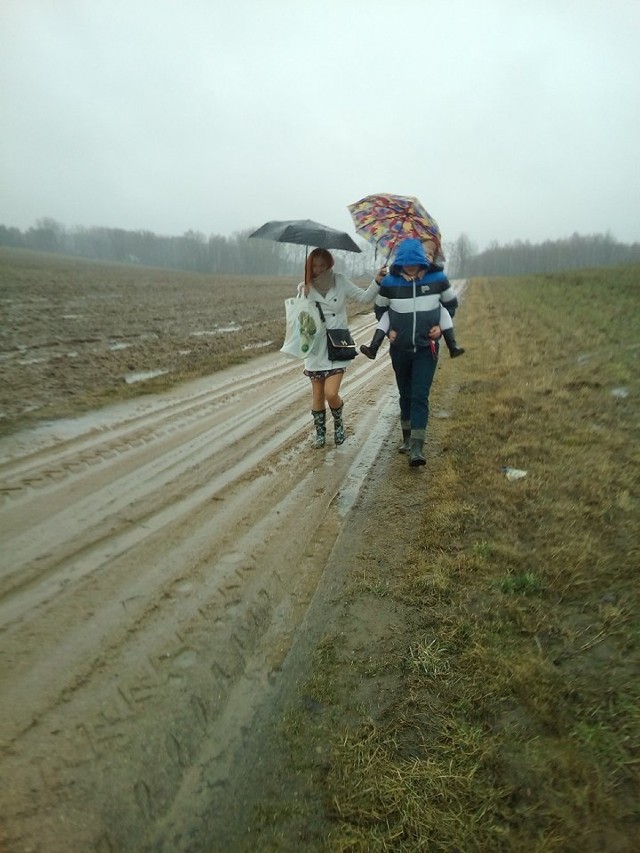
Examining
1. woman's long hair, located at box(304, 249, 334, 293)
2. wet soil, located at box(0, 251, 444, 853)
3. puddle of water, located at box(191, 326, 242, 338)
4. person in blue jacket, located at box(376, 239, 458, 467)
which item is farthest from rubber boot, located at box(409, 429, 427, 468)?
puddle of water, located at box(191, 326, 242, 338)

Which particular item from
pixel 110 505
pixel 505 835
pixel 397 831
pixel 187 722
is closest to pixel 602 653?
pixel 505 835

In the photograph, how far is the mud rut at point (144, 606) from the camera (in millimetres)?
1855

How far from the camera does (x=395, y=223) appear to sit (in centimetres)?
443

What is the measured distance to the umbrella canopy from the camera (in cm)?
428

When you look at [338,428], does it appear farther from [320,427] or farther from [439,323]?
[439,323]

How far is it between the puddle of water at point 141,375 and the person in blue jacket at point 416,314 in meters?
5.02

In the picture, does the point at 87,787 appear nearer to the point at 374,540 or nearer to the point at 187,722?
A: the point at 187,722

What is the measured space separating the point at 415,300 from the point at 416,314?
0.13 m

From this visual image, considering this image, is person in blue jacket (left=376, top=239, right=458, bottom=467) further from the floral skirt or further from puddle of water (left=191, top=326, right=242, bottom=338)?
puddle of water (left=191, top=326, right=242, bottom=338)

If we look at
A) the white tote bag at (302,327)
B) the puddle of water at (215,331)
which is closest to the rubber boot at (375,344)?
the white tote bag at (302,327)

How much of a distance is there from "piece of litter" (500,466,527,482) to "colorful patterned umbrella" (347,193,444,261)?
2.19 m

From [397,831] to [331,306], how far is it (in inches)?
166

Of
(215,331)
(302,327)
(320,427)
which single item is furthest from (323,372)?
(215,331)

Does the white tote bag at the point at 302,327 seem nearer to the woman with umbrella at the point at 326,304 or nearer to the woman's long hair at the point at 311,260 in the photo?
the woman with umbrella at the point at 326,304
